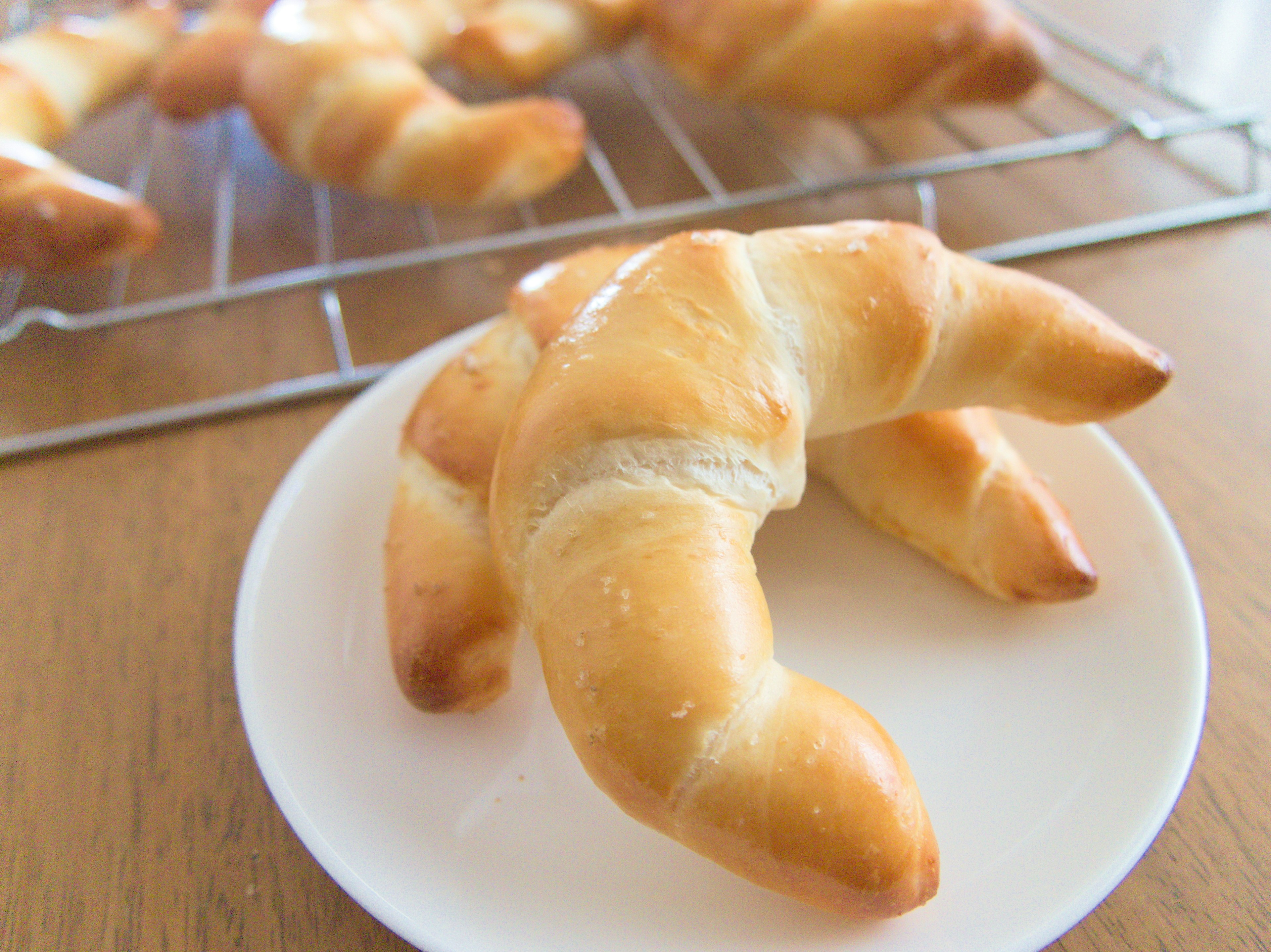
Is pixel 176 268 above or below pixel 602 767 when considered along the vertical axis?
below

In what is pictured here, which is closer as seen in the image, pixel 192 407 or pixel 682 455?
pixel 682 455

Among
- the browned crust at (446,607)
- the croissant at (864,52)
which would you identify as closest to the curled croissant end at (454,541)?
the browned crust at (446,607)

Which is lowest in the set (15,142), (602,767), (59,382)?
(59,382)

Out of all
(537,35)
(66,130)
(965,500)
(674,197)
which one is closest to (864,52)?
(674,197)

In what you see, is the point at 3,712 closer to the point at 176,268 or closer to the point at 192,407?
the point at 192,407

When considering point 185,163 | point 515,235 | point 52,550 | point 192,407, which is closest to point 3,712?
point 52,550

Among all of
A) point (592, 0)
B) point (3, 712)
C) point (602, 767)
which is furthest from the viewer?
point (592, 0)

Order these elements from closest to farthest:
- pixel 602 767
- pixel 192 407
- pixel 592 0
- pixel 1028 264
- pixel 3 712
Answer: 1. pixel 602 767
2. pixel 3 712
3. pixel 192 407
4. pixel 1028 264
5. pixel 592 0
